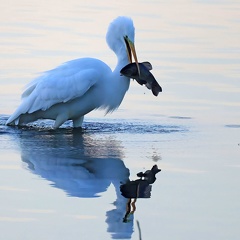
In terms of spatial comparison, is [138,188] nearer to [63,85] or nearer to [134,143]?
[134,143]

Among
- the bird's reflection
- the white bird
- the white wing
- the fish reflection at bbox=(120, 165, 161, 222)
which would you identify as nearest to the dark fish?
the white bird

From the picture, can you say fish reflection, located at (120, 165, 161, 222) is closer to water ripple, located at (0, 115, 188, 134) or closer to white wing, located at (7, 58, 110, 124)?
water ripple, located at (0, 115, 188, 134)

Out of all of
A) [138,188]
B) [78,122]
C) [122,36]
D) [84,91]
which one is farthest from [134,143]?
[138,188]

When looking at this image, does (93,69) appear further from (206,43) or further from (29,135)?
(206,43)

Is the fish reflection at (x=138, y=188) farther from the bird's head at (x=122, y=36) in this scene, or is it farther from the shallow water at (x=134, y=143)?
the bird's head at (x=122, y=36)

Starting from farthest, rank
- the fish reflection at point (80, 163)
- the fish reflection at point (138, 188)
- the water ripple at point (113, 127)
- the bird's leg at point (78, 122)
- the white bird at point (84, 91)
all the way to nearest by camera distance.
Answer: the bird's leg at point (78, 122) < the white bird at point (84, 91) < the water ripple at point (113, 127) < the fish reflection at point (80, 163) < the fish reflection at point (138, 188)

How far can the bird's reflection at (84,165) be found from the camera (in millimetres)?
8117

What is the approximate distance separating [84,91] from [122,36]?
72cm

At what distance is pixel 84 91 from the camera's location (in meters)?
11.8

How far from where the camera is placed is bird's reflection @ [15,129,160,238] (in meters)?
8.12

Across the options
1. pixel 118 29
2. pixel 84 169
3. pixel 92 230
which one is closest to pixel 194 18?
pixel 118 29

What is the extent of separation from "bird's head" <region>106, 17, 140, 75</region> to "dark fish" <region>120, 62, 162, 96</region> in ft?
0.76

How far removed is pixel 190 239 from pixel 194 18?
1402 centimetres

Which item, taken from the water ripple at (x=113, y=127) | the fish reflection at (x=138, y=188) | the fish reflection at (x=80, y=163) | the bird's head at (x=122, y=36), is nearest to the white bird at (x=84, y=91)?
the bird's head at (x=122, y=36)
